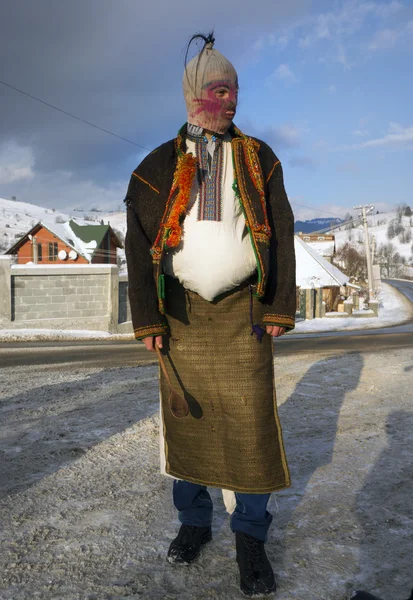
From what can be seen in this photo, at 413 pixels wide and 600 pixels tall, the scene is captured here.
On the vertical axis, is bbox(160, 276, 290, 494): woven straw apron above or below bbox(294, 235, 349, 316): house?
below

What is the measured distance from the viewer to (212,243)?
6.73 ft

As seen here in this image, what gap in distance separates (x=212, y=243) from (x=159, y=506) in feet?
4.69

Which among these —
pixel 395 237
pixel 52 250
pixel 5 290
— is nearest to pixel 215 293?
pixel 5 290

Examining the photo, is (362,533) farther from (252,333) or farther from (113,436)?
(113,436)

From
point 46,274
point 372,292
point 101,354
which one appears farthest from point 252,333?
point 372,292

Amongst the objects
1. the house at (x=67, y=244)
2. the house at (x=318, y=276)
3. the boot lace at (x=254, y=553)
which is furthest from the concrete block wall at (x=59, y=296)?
the house at (x=67, y=244)

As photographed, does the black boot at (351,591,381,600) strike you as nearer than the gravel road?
Yes

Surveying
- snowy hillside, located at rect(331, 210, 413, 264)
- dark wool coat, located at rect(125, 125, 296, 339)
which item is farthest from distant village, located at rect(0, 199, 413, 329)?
snowy hillside, located at rect(331, 210, 413, 264)

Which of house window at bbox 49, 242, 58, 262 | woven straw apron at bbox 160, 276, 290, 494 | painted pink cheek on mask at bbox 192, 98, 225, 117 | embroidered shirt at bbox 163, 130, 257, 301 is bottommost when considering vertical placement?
woven straw apron at bbox 160, 276, 290, 494

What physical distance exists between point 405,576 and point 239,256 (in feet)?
4.53

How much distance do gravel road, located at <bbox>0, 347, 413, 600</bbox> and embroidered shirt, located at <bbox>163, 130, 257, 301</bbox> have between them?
1.13 m

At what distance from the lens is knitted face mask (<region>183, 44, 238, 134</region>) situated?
214 centimetres

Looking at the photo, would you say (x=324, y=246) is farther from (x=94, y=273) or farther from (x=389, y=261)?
(x=389, y=261)

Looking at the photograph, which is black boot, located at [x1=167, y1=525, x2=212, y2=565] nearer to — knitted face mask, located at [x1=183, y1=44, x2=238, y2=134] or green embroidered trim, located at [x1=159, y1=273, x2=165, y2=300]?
green embroidered trim, located at [x1=159, y1=273, x2=165, y2=300]
